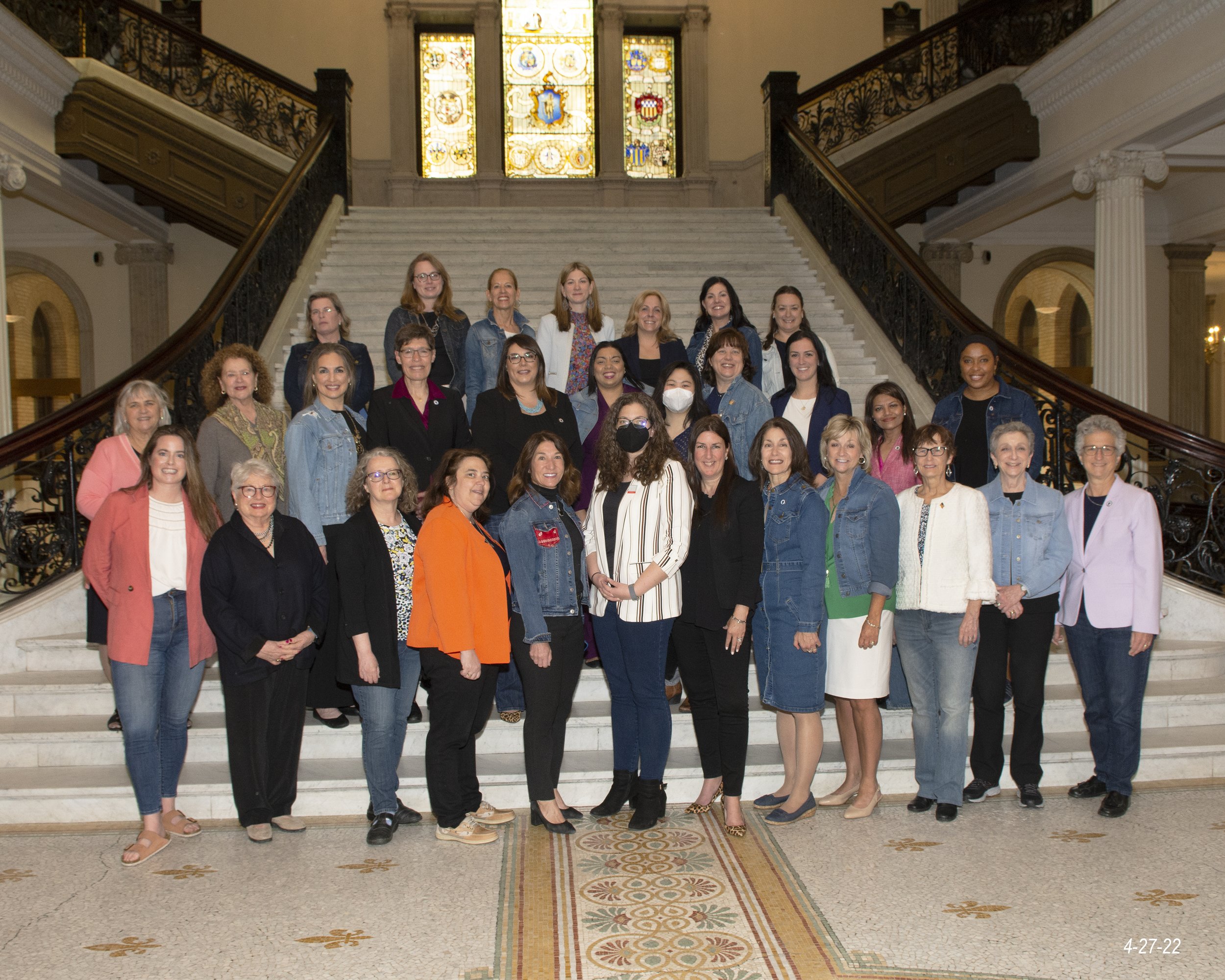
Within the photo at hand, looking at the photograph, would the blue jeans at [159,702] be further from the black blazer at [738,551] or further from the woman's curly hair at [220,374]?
the black blazer at [738,551]

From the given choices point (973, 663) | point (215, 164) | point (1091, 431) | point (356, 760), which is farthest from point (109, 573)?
point (215, 164)

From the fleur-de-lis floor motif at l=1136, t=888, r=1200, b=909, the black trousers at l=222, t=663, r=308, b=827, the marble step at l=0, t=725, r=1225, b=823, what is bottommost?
the fleur-de-lis floor motif at l=1136, t=888, r=1200, b=909

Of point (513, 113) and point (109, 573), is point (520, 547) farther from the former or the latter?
point (513, 113)

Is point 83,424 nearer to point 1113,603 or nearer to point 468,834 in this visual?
point 468,834

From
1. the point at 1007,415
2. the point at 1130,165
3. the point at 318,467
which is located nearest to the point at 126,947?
the point at 318,467

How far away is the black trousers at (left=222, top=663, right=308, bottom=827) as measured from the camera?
3875mm

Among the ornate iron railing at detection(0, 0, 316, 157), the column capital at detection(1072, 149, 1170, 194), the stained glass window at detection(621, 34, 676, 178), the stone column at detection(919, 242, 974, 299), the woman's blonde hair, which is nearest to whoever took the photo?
the woman's blonde hair

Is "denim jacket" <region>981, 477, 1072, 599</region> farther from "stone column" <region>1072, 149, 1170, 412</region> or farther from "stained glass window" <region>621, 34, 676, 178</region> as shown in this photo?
"stained glass window" <region>621, 34, 676, 178</region>

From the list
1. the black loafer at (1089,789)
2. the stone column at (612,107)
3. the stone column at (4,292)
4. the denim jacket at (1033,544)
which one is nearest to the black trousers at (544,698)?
the denim jacket at (1033,544)

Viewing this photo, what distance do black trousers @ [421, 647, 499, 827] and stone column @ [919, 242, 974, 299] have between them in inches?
391

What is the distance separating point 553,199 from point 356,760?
419 inches

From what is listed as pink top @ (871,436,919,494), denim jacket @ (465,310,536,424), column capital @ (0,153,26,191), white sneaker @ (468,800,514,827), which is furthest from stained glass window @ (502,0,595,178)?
white sneaker @ (468,800,514,827)

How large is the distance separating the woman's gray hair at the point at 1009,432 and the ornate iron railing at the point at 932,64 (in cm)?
672

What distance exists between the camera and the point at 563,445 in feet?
13.0
